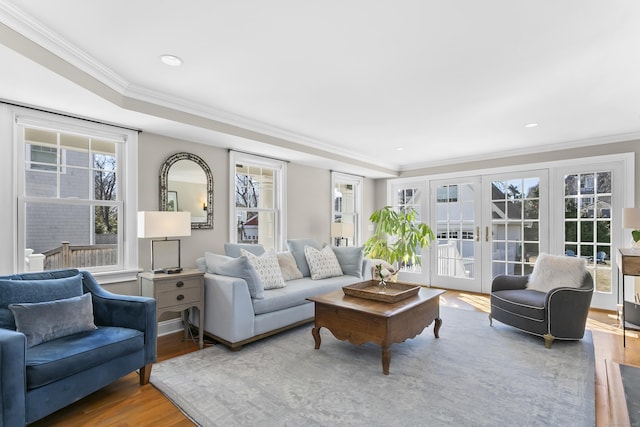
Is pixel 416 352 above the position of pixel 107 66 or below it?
below

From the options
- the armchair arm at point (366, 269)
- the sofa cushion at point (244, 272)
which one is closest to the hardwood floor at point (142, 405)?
the sofa cushion at point (244, 272)

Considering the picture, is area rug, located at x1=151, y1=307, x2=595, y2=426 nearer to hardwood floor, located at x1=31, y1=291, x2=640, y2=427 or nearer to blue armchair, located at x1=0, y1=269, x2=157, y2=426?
hardwood floor, located at x1=31, y1=291, x2=640, y2=427

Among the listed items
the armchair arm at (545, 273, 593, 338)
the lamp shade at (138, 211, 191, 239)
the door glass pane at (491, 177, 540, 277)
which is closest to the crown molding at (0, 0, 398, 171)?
the lamp shade at (138, 211, 191, 239)

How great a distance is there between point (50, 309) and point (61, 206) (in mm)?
1275

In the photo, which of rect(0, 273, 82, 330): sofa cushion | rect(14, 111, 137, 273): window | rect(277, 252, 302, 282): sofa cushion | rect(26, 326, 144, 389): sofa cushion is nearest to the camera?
rect(26, 326, 144, 389): sofa cushion

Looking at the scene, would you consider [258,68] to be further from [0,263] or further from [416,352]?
[416,352]

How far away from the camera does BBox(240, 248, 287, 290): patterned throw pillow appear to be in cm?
355

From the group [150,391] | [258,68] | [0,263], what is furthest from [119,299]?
[258,68]

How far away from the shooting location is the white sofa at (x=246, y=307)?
304 centimetres

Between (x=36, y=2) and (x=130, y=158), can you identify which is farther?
(x=130, y=158)

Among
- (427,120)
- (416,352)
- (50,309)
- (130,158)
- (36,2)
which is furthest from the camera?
(427,120)

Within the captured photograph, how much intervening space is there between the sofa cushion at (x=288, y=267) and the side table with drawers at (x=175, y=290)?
3.62 ft

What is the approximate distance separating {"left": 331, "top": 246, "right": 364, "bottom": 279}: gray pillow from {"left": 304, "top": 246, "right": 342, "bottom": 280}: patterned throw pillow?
121mm

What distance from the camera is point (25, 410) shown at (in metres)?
1.76
